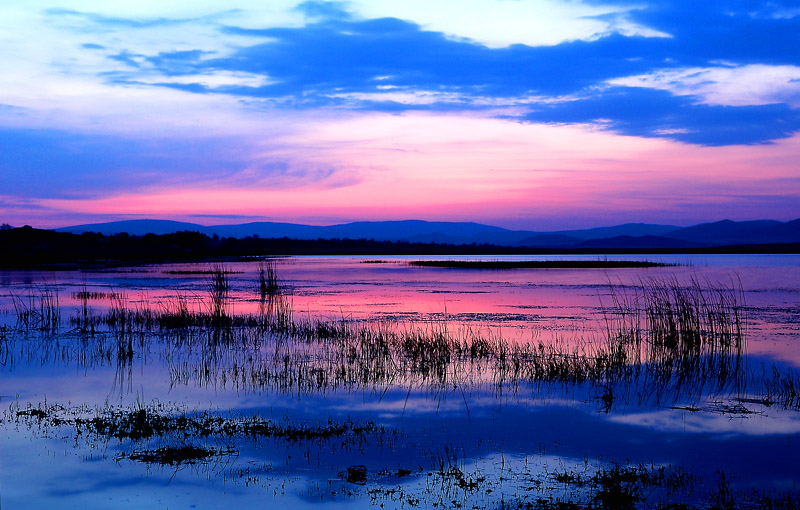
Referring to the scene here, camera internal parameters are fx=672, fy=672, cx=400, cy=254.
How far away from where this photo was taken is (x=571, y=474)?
6957 millimetres

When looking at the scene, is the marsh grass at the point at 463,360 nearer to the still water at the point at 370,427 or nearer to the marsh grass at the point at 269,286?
the still water at the point at 370,427

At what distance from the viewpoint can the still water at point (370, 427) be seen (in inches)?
257

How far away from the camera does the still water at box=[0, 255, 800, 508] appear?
6.54 metres

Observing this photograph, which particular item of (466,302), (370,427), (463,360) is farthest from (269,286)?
(370,427)

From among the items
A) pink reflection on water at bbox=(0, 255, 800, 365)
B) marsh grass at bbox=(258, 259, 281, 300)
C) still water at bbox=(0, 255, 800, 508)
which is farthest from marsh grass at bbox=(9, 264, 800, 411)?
marsh grass at bbox=(258, 259, 281, 300)

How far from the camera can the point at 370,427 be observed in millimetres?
8750

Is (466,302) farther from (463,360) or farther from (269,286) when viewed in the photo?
(463,360)

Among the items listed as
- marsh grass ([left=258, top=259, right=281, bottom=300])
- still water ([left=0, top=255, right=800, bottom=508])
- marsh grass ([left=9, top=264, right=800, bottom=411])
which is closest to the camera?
still water ([left=0, top=255, right=800, bottom=508])

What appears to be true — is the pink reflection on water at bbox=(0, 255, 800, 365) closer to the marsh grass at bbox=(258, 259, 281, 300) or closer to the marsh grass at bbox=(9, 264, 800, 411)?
the marsh grass at bbox=(258, 259, 281, 300)

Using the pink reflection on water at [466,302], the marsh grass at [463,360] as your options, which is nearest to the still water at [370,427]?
the marsh grass at [463,360]

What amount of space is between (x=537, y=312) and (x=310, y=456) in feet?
49.7

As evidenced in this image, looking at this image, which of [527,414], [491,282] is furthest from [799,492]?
[491,282]

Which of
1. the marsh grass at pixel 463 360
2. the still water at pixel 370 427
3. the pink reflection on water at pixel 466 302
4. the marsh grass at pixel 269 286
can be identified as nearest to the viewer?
the still water at pixel 370 427

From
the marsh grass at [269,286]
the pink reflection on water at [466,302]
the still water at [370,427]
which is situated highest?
the marsh grass at [269,286]
